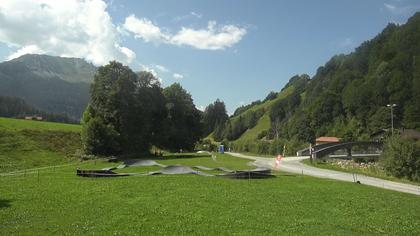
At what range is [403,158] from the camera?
182 feet

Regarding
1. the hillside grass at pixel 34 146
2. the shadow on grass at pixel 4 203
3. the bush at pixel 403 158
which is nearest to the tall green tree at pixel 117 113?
the hillside grass at pixel 34 146

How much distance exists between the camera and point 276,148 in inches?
4577

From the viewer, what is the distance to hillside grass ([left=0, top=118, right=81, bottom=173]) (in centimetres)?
6525

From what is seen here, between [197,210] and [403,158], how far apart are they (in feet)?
135

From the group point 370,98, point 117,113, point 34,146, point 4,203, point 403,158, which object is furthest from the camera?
point 370,98

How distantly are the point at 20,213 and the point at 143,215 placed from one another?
5.94m

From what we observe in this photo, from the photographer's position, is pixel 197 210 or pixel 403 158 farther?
pixel 403 158

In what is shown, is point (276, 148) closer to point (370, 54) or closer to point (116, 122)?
point (116, 122)

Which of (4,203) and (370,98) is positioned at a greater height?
(370,98)

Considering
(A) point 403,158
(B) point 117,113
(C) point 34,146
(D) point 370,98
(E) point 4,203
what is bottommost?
(E) point 4,203

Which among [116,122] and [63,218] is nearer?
[63,218]

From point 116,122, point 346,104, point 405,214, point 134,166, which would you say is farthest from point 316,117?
point 405,214

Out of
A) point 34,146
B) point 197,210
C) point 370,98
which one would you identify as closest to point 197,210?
point 197,210

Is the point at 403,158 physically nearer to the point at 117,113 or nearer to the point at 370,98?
the point at 117,113
